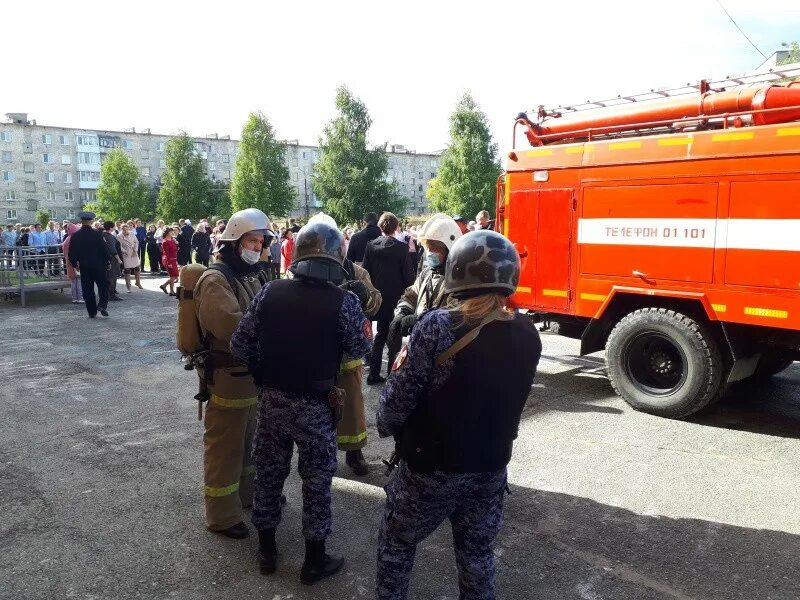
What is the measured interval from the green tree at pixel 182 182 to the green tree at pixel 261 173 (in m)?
3.28

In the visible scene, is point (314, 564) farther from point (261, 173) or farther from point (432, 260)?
point (261, 173)

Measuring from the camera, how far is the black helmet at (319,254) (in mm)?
3211

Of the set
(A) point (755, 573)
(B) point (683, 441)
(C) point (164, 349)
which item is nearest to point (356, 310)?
(A) point (755, 573)

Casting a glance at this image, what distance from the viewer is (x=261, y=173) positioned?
61.8 m

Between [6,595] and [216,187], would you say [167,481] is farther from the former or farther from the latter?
[216,187]

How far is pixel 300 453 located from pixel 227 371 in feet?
2.42

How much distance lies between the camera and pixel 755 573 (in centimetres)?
349

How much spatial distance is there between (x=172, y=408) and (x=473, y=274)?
5.09 m

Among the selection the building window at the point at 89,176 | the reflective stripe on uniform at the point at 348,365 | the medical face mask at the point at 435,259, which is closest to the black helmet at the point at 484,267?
the medical face mask at the point at 435,259

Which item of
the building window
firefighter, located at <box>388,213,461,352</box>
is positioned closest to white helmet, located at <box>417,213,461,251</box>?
firefighter, located at <box>388,213,461,352</box>

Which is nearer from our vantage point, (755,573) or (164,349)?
(755,573)

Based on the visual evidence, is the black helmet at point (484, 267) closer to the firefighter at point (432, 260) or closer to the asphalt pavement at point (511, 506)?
the asphalt pavement at point (511, 506)

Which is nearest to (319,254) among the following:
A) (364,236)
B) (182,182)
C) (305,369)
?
(305,369)

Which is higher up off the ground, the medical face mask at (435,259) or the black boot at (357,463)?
the medical face mask at (435,259)
